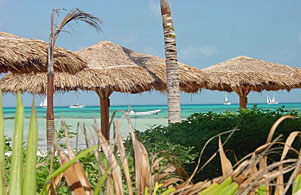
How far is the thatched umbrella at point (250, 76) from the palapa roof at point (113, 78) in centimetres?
185

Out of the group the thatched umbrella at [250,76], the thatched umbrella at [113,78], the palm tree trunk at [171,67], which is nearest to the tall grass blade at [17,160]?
the palm tree trunk at [171,67]

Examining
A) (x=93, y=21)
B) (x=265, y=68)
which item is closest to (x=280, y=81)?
(x=265, y=68)

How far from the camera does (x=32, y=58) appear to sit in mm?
5234

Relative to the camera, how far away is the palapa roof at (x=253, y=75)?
9930 millimetres

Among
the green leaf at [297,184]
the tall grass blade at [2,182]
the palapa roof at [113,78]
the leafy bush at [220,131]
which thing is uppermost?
the palapa roof at [113,78]

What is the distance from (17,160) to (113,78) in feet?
22.6

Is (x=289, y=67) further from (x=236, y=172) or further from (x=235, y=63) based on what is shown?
(x=236, y=172)

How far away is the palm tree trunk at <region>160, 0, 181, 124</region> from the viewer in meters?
6.05

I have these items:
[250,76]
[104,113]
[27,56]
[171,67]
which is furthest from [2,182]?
[250,76]

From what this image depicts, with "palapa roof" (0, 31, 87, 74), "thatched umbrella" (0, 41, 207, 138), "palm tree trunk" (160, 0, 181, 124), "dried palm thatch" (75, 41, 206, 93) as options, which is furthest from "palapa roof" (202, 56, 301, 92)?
"palapa roof" (0, 31, 87, 74)

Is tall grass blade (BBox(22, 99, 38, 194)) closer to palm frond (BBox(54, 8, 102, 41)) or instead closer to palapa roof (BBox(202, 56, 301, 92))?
palm frond (BBox(54, 8, 102, 41))

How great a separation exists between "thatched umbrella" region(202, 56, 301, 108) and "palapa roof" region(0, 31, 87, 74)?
4.55 m

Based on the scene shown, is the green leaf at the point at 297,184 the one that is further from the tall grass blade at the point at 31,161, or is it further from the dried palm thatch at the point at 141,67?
the dried palm thatch at the point at 141,67

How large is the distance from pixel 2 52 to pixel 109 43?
14.3ft
